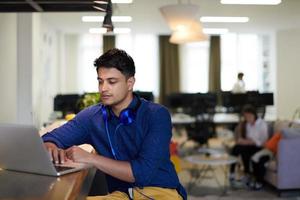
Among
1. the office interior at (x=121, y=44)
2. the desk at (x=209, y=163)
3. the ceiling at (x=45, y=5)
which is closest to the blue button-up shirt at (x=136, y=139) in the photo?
the office interior at (x=121, y=44)

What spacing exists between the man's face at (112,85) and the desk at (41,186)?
354mm

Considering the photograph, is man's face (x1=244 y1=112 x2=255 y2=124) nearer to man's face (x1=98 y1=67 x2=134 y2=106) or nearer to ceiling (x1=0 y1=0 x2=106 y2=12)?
ceiling (x1=0 y1=0 x2=106 y2=12)

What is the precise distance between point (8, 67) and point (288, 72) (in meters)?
3.78

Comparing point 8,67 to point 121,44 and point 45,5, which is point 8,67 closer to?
point 45,5

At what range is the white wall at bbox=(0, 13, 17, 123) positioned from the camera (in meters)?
4.84

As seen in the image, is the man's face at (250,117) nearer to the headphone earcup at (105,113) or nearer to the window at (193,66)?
the headphone earcup at (105,113)

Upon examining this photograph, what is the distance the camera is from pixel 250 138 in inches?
218

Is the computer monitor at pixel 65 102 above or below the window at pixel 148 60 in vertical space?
below

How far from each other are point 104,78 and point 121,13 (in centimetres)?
517

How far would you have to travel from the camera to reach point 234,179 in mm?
5383

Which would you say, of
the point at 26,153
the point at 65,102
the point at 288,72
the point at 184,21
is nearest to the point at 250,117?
the point at 288,72

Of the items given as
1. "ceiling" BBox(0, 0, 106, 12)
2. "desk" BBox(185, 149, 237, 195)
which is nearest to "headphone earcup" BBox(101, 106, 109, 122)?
"ceiling" BBox(0, 0, 106, 12)

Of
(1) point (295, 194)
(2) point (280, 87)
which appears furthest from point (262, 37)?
(1) point (295, 194)

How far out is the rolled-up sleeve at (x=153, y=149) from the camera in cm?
174
